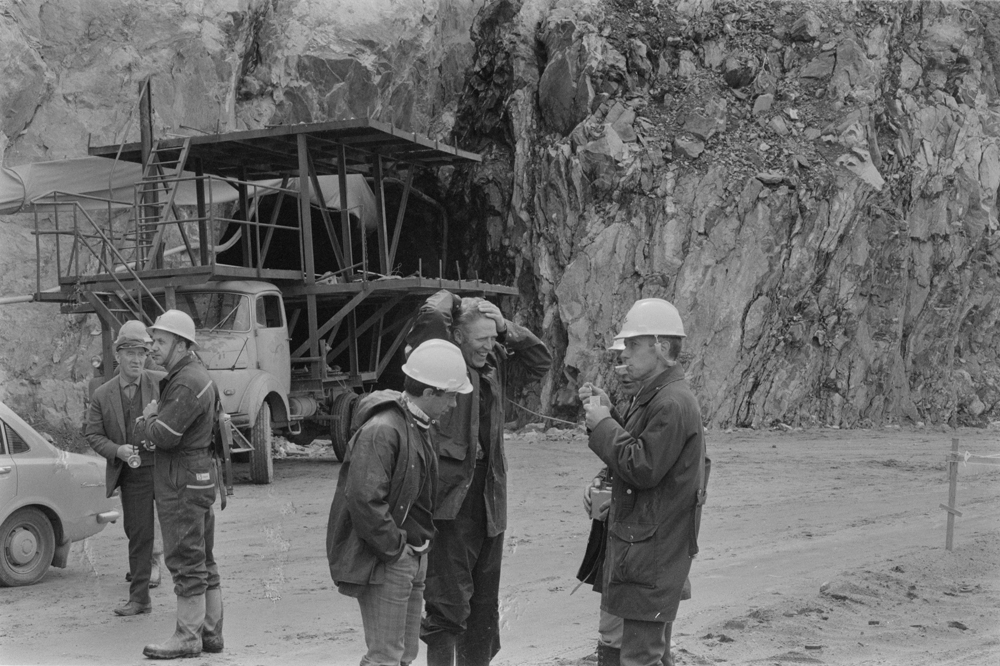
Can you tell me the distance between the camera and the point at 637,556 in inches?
166

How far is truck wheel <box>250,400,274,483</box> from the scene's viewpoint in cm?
1270

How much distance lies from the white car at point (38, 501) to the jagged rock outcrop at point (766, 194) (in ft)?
38.4

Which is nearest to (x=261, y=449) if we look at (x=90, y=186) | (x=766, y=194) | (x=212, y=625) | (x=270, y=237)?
(x=270, y=237)

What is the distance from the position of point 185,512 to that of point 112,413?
1.78 meters

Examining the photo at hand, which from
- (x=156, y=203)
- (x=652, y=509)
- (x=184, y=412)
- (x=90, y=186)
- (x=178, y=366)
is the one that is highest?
(x=90, y=186)

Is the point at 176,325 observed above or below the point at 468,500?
above

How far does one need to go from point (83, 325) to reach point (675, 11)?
1227 centimetres

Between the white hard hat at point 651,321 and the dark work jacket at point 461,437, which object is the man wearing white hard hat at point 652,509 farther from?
the dark work jacket at point 461,437

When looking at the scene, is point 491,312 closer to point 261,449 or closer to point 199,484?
point 199,484

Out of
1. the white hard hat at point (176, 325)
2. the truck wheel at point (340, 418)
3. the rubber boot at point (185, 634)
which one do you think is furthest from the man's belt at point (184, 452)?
the truck wheel at point (340, 418)

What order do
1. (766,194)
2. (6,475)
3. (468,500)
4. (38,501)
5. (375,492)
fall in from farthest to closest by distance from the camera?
(766,194), (38,501), (6,475), (468,500), (375,492)

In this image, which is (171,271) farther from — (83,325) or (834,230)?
(834,230)

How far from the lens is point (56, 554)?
7699 millimetres

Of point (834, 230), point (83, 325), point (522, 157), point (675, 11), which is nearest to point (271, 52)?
point (522, 157)
